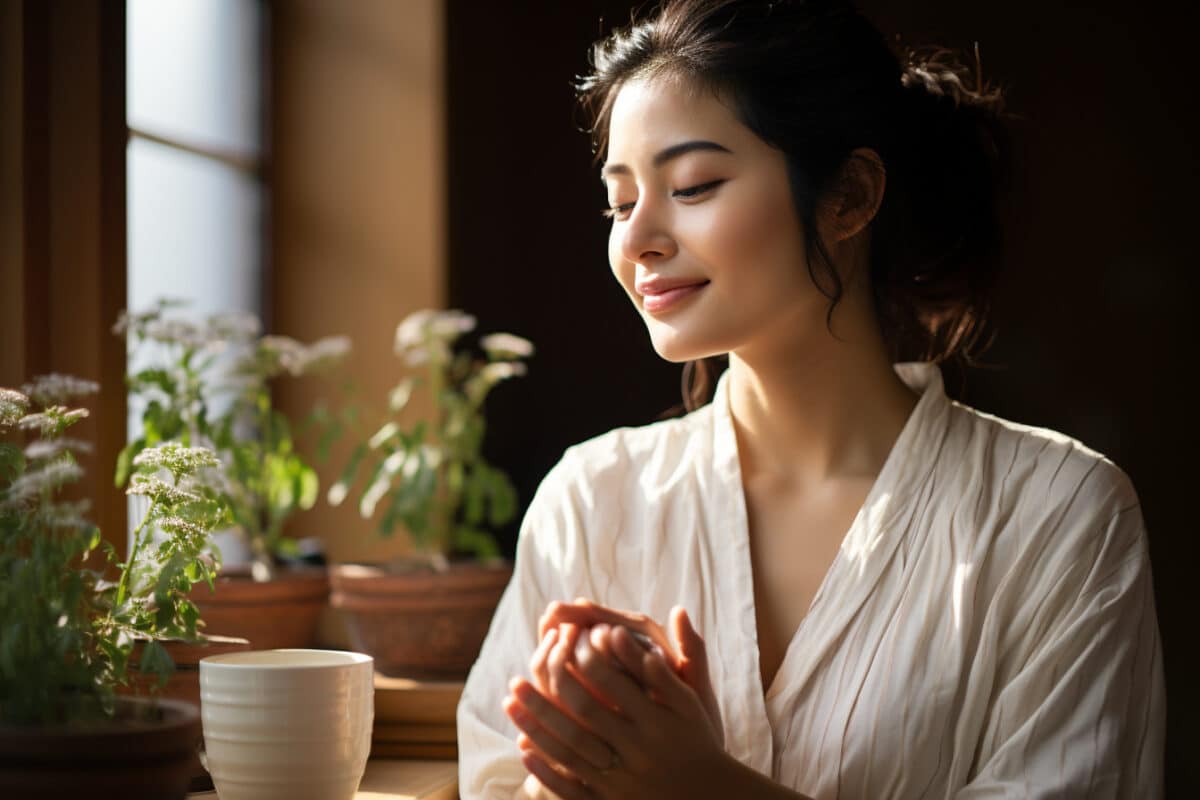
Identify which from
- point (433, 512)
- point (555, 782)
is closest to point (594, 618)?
point (555, 782)

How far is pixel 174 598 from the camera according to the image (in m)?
1.18

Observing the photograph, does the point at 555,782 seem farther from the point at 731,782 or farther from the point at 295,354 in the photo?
the point at 295,354

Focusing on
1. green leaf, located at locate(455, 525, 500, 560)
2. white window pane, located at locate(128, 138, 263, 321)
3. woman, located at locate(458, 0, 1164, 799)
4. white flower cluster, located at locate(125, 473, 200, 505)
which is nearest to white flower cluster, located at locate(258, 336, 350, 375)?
white window pane, located at locate(128, 138, 263, 321)

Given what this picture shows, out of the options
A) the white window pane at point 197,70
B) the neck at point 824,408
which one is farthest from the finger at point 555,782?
the white window pane at point 197,70

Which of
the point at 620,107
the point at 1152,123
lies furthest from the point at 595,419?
the point at 1152,123

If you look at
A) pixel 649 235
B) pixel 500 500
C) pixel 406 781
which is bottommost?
pixel 406 781

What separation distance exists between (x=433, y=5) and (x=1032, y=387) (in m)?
1.34

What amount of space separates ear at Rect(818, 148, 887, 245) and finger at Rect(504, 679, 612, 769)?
0.66 m

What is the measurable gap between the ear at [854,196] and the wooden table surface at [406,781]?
84cm

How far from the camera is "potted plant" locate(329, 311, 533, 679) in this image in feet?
6.12

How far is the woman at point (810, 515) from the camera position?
127cm

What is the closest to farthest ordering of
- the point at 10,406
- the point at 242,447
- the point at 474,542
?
1. the point at 10,406
2. the point at 242,447
3. the point at 474,542

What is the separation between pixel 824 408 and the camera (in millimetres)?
1579

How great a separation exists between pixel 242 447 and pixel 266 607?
0.25 metres
